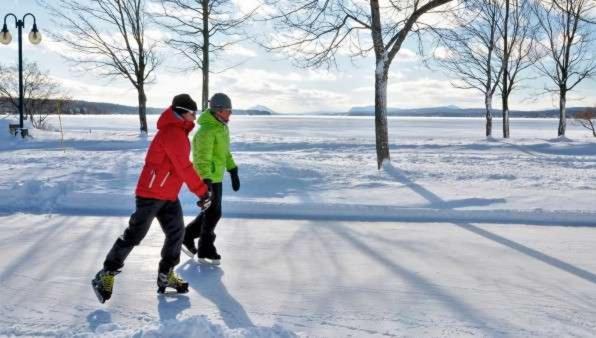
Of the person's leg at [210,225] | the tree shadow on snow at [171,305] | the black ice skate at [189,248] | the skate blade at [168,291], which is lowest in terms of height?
the tree shadow on snow at [171,305]

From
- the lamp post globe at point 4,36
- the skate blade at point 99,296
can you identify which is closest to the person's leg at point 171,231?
the skate blade at point 99,296

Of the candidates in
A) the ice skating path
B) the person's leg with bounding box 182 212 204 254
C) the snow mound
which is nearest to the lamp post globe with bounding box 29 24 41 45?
the ice skating path

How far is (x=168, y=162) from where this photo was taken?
13.1ft

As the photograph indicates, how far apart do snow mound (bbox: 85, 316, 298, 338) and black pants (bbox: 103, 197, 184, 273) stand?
807 millimetres

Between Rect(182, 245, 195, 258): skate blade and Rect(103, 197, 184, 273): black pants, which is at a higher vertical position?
Rect(103, 197, 184, 273): black pants

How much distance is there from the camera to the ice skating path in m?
3.52

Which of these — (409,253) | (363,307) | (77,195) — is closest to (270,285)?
(363,307)

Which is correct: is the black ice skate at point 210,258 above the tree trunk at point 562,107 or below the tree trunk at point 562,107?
below

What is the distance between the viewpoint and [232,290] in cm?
429

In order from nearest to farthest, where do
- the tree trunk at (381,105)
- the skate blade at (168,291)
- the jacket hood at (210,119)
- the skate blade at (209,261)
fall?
the skate blade at (168,291) → the jacket hood at (210,119) → the skate blade at (209,261) → the tree trunk at (381,105)

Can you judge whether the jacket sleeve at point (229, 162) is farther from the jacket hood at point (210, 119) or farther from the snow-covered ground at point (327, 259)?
the snow-covered ground at point (327, 259)

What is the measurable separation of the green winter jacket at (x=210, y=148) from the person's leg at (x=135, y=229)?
2.98 feet

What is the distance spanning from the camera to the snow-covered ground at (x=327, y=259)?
142 inches

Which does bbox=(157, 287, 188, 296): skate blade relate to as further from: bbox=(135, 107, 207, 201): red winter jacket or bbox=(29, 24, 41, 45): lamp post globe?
bbox=(29, 24, 41, 45): lamp post globe
